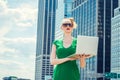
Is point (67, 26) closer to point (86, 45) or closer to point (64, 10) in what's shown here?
point (86, 45)

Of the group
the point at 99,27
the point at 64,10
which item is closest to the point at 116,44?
the point at 99,27

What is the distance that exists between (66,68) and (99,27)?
13214 cm

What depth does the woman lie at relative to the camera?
699 centimetres

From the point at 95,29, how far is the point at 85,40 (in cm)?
13248

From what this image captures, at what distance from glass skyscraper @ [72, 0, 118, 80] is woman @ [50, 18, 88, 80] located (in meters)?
126

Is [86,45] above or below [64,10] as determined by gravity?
below

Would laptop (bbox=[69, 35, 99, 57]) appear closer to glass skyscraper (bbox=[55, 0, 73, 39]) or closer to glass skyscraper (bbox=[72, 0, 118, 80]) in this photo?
glass skyscraper (bbox=[72, 0, 118, 80])

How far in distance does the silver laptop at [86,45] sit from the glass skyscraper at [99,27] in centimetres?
12677

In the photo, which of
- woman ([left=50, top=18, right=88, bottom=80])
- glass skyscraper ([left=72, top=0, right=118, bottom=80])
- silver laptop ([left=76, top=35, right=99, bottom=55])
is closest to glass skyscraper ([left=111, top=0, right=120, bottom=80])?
glass skyscraper ([left=72, top=0, right=118, bottom=80])

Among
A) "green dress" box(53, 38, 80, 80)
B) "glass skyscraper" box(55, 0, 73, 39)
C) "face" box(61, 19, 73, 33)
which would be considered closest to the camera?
"green dress" box(53, 38, 80, 80)

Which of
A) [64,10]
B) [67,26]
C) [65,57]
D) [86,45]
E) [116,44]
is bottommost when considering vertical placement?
[65,57]

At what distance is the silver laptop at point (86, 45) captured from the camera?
649 centimetres

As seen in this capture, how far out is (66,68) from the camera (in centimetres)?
706

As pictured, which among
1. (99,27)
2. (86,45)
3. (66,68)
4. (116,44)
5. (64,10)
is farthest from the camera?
(64,10)
